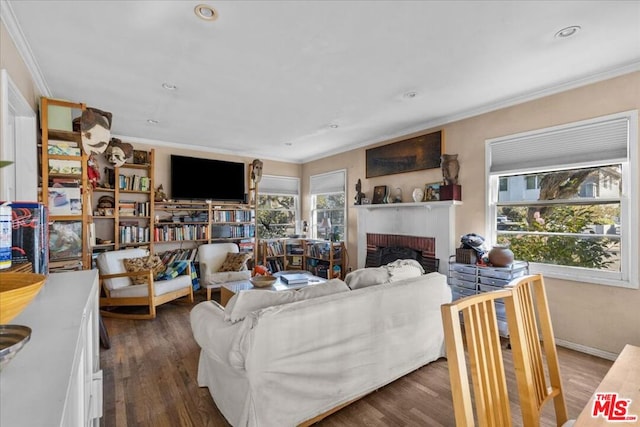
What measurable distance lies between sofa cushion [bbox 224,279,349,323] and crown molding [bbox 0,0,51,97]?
7.40ft

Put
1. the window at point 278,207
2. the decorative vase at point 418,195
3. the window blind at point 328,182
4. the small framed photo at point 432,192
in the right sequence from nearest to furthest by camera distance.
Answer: the small framed photo at point 432,192 → the decorative vase at point 418,195 → the window blind at point 328,182 → the window at point 278,207

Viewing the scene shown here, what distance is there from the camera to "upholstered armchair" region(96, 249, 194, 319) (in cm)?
359

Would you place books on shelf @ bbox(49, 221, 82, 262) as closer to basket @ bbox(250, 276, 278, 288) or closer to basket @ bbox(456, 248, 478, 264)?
basket @ bbox(250, 276, 278, 288)

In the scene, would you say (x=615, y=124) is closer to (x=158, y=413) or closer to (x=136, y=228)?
(x=158, y=413)


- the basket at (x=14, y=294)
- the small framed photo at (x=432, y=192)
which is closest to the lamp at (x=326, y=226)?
the small framed photo at (x=432, y=192)

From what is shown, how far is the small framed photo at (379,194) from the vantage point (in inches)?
184

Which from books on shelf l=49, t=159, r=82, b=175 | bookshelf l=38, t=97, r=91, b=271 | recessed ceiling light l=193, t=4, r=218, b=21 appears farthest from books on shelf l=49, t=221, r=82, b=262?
recessed ceiling light l=193, t=4, r=218, b=21

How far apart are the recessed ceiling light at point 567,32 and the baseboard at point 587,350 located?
270 centimetres

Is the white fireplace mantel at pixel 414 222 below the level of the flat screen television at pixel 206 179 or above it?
below

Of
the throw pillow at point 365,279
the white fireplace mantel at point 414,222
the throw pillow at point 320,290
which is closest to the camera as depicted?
the throw pillow at point 320,290

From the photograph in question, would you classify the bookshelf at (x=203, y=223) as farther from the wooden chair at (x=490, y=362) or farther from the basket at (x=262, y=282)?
the wooden chair at (x=490, y=362)

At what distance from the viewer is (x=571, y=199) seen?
296cm

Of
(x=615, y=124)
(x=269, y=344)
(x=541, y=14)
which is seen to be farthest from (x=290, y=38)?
(x=615, y=124)

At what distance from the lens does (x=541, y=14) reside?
6.27 feet
